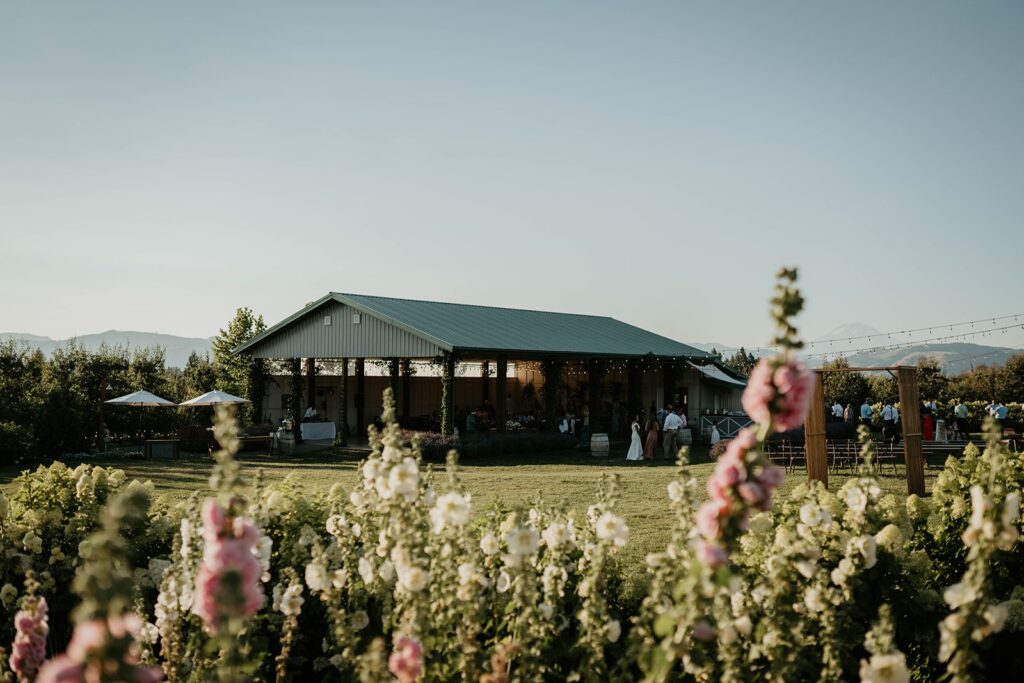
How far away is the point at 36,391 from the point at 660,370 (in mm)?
22082

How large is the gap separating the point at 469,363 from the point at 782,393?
99.7 ft

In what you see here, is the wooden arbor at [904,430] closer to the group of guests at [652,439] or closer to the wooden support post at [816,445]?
the wooden support post at [816,445]

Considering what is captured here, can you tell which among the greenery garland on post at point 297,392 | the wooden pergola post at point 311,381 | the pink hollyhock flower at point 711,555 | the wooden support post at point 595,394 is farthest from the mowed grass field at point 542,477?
the pink hollyhock flower at point 711,555

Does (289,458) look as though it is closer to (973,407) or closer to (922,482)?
(922,482)

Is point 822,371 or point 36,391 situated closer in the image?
point 822,371

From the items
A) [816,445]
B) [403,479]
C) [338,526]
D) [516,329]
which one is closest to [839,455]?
[816,445]

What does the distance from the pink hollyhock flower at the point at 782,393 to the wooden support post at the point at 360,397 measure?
88.9 feet

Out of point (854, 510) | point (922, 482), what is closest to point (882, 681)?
point (854, 510)

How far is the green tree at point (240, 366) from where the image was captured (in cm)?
2805

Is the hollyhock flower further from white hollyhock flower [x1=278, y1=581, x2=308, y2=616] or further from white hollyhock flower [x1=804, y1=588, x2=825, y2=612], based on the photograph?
white hollyhock flower [x1=804, y1=588, x2=825, y2=612]

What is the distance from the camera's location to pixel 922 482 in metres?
13.2

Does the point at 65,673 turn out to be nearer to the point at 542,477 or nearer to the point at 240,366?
the point at 542,477

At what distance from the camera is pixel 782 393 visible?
7.73 feet

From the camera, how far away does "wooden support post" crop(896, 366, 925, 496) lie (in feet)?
42.4
